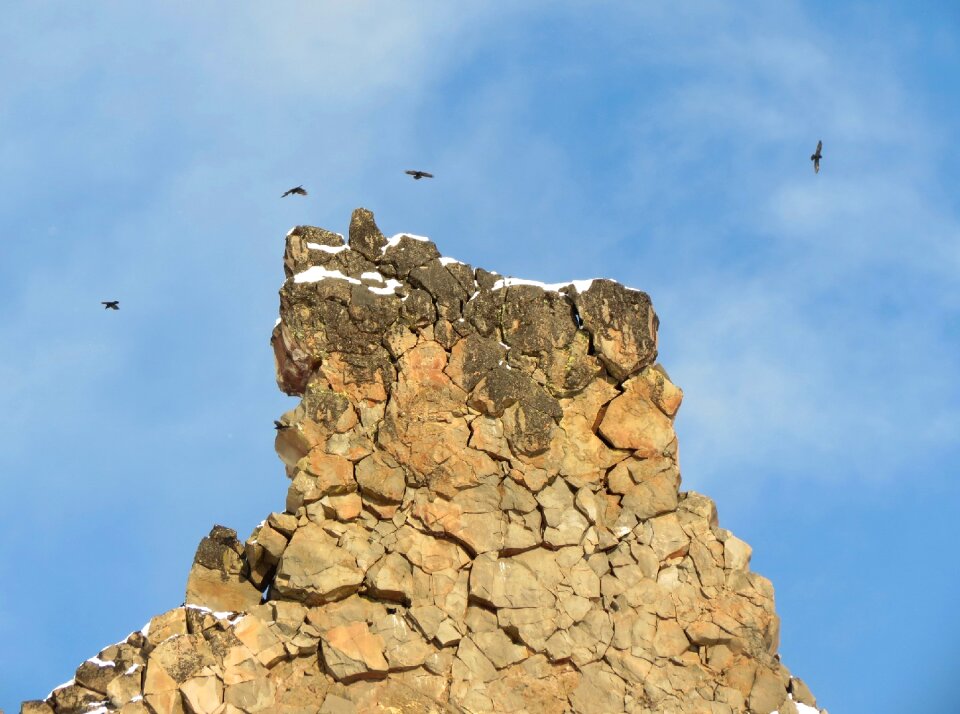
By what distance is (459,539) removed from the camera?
24.8 metres

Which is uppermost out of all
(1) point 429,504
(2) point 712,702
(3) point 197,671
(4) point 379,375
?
(4) point 379,375

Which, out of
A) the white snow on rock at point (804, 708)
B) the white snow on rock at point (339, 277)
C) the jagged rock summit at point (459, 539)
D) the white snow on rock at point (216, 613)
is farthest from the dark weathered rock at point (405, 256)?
the white snow on rock at point (804, 708)

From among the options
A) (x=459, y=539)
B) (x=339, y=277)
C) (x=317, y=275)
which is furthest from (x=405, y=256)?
(x=459, y=539)

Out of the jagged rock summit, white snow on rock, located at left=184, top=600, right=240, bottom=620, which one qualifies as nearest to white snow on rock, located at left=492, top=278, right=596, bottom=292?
the jagged rock summit

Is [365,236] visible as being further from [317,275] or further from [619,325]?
[619,325]

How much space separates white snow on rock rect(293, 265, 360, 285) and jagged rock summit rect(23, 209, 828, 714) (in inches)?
1.9

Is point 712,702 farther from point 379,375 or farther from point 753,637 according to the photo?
point 379,375

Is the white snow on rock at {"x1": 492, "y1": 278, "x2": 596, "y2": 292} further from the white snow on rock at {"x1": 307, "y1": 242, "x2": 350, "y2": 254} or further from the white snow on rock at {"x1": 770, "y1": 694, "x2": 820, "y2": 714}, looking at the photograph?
the white snow on rock at {"x1": 770, "y1": 694, "x2": 820, "y2": 714}

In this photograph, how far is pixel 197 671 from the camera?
23312mm

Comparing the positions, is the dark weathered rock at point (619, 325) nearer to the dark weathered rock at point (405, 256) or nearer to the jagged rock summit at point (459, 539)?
the jagged rock summit at point (459, 539)

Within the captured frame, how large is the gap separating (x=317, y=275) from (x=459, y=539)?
16.9ft

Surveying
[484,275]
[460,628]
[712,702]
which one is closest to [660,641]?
[712,702]

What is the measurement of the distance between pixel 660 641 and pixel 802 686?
103 inches

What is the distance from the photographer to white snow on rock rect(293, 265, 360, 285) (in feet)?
84.9
